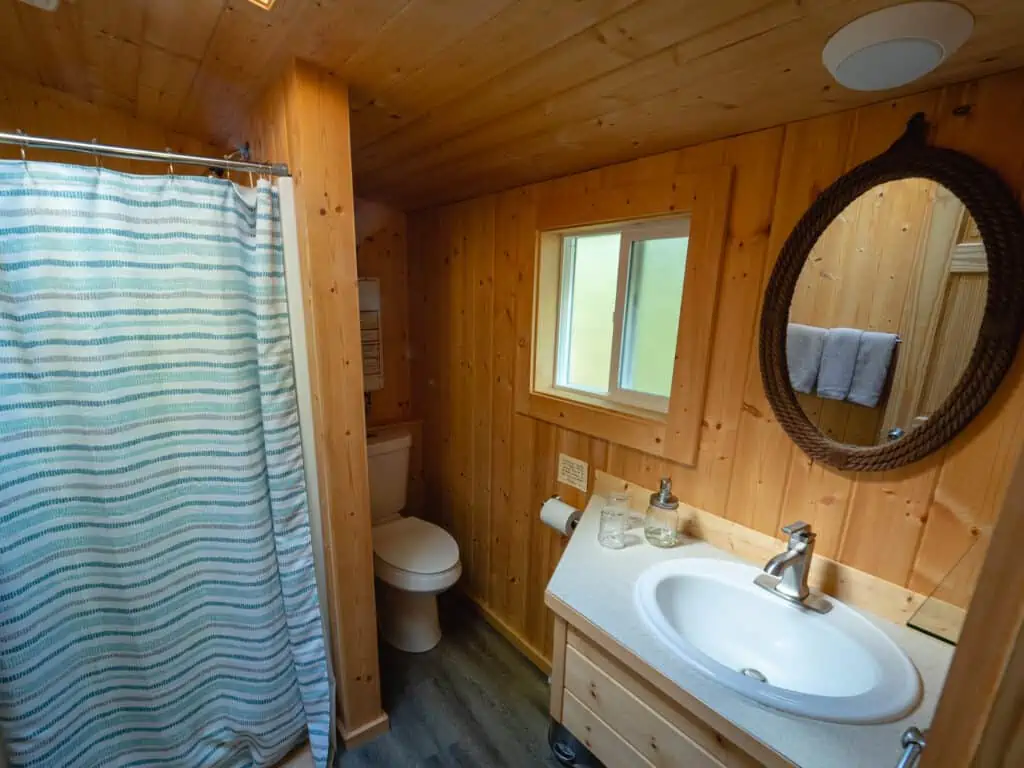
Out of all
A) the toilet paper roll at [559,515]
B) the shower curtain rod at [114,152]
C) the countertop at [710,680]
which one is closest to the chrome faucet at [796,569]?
the countertop at [710,680]

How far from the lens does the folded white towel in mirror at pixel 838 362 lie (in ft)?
3.24

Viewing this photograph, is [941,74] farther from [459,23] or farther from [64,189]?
[64,189]

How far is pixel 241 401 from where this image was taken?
46.7 inches

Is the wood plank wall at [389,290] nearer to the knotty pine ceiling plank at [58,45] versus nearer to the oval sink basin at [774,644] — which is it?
the knotty pine ceiling plank at [58,45]

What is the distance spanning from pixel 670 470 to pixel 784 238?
0.72 meters

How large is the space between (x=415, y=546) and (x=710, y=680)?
1.41m

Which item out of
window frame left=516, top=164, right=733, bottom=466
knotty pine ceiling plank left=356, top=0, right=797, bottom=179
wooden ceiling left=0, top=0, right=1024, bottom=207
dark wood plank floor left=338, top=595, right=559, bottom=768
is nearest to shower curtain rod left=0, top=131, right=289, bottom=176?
wooden ceiling left=0, top=0, right=1024, bottom=207

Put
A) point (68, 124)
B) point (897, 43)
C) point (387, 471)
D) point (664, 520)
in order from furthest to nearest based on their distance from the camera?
1. point (387, 471)
2. point (68, 124)
3. point (664, 520)
4. point (897, 43)

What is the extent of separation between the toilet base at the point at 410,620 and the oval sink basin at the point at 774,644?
121 centimetres

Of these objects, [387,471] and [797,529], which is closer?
[797,529]

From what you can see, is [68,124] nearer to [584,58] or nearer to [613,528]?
[584,58]

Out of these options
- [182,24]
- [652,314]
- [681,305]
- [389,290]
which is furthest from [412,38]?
[389,290]

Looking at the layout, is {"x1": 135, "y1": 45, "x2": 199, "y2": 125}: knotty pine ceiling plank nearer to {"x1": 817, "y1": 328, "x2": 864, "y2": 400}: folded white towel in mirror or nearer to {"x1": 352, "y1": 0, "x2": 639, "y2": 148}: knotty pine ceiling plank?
{"x1": 352, "y1": 0, "x2": 639, "y2": 148}: knotty pine ceiling plank

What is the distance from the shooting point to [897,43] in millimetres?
644
